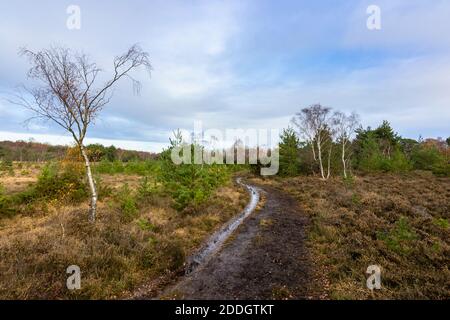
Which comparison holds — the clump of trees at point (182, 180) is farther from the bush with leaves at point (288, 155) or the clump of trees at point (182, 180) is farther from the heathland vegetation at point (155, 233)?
the bush with leaves at point (288, 155)

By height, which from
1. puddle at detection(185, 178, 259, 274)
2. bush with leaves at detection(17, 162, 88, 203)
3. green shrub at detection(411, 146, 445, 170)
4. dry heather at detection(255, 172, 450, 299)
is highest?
green shrub at detection(411, 146, 445, 170)

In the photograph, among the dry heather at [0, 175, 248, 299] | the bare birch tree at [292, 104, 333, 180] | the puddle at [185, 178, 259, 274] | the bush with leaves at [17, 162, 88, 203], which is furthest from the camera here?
the bare birch tree at [292, 104, 333, 180]

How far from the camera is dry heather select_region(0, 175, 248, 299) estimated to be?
6594 millimetres

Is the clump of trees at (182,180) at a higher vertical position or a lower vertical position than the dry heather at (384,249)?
higher

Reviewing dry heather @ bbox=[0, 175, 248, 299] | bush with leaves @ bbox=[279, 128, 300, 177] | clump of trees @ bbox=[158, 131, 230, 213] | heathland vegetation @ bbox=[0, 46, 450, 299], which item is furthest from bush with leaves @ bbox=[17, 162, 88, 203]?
bush with leaves @ bbox=[279, 128, 300, 177]

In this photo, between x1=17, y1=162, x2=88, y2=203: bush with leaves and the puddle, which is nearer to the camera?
the puddle

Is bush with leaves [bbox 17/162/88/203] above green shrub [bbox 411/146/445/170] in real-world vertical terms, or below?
below

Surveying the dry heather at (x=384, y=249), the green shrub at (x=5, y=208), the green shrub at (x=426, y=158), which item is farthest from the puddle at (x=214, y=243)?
the green shrub at (x=426, y=158)

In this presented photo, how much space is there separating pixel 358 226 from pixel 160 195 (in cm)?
1269

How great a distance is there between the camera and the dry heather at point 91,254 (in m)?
6.59

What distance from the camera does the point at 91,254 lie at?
810 cm

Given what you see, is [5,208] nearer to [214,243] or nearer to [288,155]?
[214,243]

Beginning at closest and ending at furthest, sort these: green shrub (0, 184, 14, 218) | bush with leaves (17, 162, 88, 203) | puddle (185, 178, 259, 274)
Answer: puddle (185, 178, 259, 274) → green shrub (0, 184, 14, 218) → bush with leaves (17, 162, 88, 203)

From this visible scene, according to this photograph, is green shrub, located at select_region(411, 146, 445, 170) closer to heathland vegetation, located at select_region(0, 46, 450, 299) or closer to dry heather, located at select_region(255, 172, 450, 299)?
heathland vegetation, located at select_region(0, 46, 450, 299)
